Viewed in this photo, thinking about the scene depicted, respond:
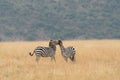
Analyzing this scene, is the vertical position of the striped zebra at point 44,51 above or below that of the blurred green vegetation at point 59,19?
below

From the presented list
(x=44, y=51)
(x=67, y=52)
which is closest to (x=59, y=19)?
(x=67, y=52)

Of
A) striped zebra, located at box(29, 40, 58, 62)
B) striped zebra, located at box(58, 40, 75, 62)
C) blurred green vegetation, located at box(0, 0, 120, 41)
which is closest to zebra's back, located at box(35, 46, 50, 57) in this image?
striped zebra, located at box(29, 40, 58, 62)

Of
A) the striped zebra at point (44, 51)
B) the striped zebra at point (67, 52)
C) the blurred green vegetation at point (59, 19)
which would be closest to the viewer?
the striped zebra at point (44, 51)

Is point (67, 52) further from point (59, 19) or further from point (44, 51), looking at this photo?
point (59, 19)

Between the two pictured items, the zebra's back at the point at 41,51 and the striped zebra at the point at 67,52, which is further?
the striped zebra at the point at 67,52

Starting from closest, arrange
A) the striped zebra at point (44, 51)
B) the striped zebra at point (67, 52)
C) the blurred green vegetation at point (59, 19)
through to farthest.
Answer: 1. the striped zebra at point (44, 51)
2. the striped zebra at point (67, 52)
3. the blurred green vegetation at point (59, 19)

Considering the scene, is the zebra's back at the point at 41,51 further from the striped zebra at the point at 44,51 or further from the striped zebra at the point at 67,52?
the striped zebra at the point at 67,52

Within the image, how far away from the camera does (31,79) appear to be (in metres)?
14.9

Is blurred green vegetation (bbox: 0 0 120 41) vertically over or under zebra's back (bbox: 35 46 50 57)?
over

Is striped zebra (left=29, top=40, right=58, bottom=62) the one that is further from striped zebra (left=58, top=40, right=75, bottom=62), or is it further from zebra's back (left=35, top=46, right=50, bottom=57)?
striped zebra (left=58, top=40, right=75, bottom=62)

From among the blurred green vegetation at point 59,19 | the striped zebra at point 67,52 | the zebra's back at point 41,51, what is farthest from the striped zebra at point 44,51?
the blurred green vegetation at point 59,19

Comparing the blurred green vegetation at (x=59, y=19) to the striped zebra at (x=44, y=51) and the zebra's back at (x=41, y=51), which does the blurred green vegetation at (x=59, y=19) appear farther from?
the zebra's back at (x=41, y=51)

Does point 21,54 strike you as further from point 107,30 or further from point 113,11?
point 113,11

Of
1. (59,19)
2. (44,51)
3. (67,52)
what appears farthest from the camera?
(59,19)
